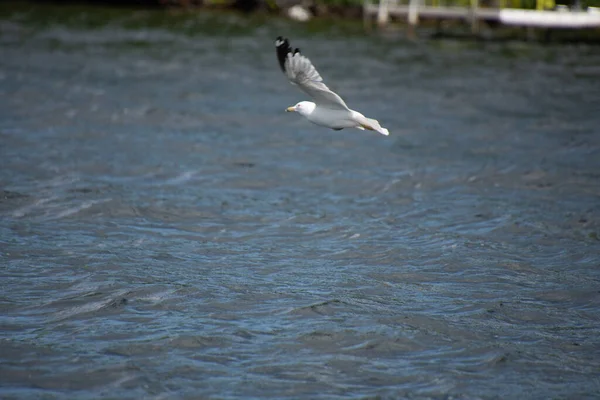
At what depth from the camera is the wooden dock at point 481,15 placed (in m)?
34.2

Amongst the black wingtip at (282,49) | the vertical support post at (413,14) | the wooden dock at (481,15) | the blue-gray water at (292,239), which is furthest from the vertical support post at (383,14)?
the black wingtip at (282,49)

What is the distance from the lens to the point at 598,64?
30422 millimetres

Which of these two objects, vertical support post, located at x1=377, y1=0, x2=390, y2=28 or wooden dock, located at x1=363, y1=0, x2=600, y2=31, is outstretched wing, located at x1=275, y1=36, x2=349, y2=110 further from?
vertical support post, located at x1=377, y1=0, x2=390, y2=28

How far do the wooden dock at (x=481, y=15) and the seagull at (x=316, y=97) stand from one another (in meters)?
24.2

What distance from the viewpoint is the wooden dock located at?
1347 inches

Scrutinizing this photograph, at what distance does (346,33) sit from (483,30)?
5884 millimetres

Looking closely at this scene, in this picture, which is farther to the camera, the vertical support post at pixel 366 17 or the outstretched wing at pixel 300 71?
the vertical support post at pixel 366 17

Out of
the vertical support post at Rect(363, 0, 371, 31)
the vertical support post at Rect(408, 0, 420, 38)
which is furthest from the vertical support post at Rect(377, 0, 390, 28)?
the vertical support post at Rect(408, 0, 420, 38)

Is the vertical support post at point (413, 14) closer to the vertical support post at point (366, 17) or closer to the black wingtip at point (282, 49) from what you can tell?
the vertical support post at point (366, 17)

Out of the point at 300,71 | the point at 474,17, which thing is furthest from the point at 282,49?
the point at 474,17

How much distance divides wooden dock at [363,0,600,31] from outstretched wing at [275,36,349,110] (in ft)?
81.1

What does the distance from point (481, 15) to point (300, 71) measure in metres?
27.1

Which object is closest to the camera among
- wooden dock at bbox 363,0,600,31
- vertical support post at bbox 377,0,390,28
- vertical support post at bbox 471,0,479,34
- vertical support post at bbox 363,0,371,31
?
wooden dock at bbox 363,0,600,31

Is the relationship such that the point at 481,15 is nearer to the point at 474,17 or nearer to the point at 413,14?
the point at 474,17
